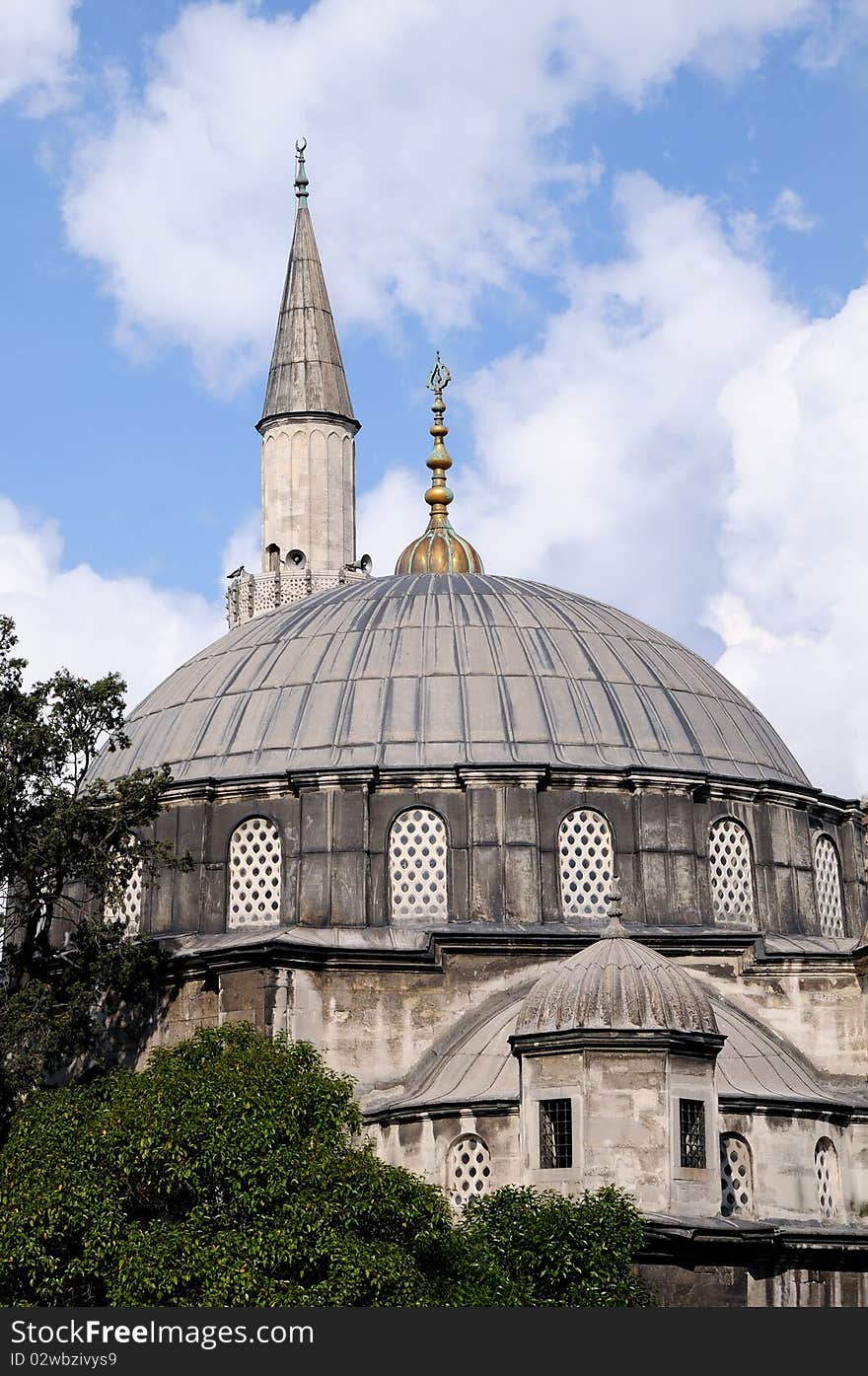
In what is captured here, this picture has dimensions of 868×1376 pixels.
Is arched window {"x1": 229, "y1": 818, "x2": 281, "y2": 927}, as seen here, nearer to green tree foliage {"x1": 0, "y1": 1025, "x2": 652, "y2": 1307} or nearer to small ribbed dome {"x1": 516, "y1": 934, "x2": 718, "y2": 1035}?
small ribbed dome {"x1": 516, "y1": 934, "x2": 718, "y2": 1035}

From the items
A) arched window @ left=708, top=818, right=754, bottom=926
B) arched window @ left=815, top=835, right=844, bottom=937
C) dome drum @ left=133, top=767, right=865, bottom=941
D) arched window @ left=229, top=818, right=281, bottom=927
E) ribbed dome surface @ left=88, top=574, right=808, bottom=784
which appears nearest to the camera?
dome drum @ left=133, top=767, right=865, bottom=941

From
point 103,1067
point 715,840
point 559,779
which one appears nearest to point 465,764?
point 559,779

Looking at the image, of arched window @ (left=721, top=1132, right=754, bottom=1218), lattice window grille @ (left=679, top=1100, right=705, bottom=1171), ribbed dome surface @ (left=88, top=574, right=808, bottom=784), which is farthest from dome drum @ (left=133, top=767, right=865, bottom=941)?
lattice window grille @ (left=679, top=1100, right=705, bottom=1171)

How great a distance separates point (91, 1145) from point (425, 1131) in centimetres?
722

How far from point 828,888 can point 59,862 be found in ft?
46.7

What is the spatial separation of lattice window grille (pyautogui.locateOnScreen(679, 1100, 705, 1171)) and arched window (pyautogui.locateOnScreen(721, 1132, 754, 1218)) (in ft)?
4.38

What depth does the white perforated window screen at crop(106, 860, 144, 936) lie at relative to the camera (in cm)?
4522

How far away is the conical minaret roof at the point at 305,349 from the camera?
74.8 m

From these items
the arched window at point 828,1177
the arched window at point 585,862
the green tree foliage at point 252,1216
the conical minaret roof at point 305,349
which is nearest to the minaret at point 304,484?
the conical minaret roof at point 305,349

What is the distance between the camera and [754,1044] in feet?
135

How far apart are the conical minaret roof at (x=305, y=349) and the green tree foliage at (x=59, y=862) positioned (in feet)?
110

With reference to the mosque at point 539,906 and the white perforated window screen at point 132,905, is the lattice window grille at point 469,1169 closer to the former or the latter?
the mosque at point 539,906

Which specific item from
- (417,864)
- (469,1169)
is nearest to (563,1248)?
(469,1169)

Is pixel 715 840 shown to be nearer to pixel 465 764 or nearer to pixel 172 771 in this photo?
pixel 465 764
